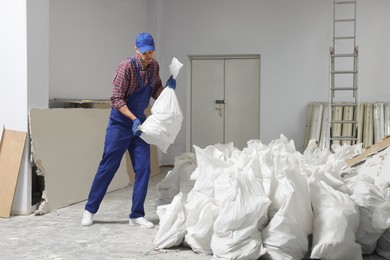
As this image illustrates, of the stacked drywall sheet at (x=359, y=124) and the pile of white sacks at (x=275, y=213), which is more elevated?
the stacked drywall sheet at (x=359, y=124)

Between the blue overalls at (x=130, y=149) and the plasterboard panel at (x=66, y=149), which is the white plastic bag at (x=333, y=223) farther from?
the plasterboard panel at (x=66, y=149)

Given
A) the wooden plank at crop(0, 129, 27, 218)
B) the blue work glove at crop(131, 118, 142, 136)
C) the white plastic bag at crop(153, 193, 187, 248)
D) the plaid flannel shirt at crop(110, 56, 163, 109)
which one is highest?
the plaid flannel shirt at crop(110, 56, 163, 109)

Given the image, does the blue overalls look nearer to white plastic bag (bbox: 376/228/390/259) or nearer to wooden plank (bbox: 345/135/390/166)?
white plastic bag (bbox: 376/228/390/259)

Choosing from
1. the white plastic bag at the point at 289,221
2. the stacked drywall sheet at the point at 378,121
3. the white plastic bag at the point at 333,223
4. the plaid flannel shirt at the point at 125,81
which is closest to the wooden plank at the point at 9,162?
the plaid flannel shirt at the point at 125,81

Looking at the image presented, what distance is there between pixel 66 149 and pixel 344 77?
444cm

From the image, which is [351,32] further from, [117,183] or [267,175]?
[267,175]

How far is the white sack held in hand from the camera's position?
346cm

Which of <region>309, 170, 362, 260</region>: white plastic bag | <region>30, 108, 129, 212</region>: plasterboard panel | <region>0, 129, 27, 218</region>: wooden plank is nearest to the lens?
A: <region>309, 170, 362, 260</region>: white plastic bag

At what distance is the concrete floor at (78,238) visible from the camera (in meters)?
2.90

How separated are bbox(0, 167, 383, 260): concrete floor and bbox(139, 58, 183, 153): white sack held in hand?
2.18ft

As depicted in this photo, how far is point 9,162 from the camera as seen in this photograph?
3998mm

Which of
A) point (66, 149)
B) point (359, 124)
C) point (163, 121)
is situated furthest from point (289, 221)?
point (359, 124)

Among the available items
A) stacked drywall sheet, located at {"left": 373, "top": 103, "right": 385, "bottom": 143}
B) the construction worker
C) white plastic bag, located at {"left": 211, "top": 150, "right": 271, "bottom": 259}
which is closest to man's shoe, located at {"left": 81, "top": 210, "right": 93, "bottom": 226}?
the construction worker

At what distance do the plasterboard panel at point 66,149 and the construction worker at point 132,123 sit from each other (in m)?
0.72
